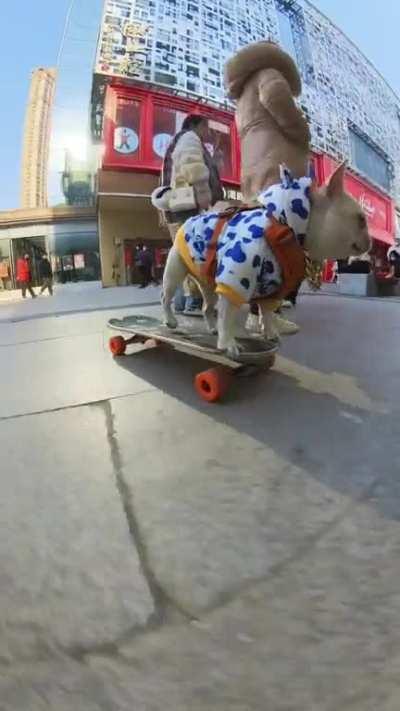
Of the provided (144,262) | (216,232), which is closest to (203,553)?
(216,232)

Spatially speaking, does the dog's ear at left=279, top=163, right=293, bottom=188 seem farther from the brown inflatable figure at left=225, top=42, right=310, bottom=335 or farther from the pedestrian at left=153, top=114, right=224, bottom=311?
the brown inflatable figure at left=225, top=42, right=310, bottom=335

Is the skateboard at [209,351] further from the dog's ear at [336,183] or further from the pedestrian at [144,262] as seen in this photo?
the pedestrian at [144,262]

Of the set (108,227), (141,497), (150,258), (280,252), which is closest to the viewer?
(141,497)

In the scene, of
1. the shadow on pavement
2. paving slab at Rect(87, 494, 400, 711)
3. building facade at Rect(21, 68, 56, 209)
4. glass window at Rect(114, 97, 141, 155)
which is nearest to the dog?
the shadow on pavement

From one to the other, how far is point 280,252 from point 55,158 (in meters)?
8.81

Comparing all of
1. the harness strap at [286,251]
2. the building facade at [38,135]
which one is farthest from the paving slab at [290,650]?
the building facade at [38,135]

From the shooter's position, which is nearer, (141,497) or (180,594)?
(180,594)

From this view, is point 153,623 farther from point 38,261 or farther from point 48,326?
point 38,261

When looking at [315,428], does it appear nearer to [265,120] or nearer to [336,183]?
[336,183]

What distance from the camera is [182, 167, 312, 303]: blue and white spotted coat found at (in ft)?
4.30

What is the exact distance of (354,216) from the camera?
1350 millimetres

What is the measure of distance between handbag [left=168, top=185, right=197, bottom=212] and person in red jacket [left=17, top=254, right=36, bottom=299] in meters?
6.64

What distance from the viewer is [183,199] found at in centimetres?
253

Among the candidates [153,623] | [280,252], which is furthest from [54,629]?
[280,252]
